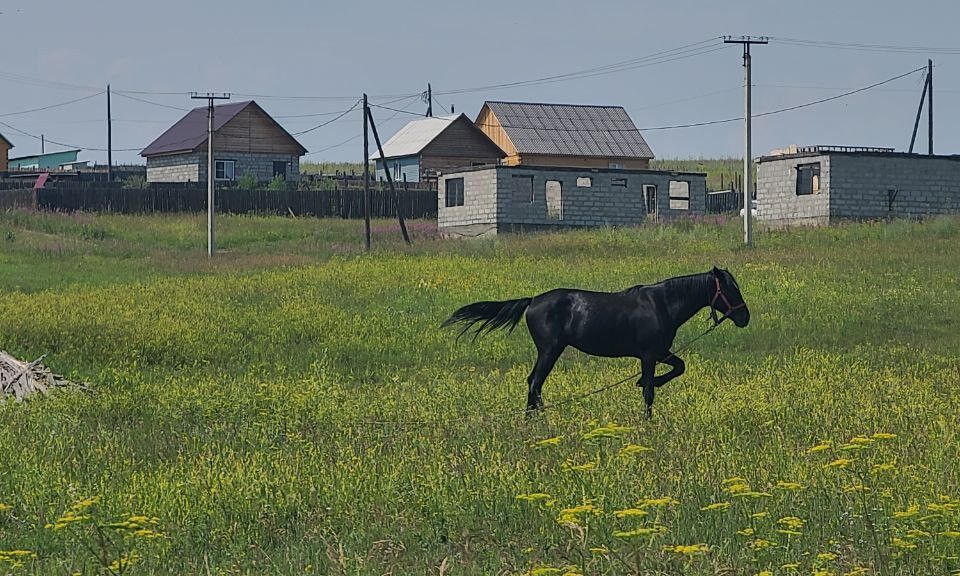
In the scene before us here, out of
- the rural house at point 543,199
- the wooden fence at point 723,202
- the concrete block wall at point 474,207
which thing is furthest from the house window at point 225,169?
the wooden fence at point 723,202

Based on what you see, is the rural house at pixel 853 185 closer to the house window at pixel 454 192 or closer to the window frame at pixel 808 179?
the window frame at pixel 808 179

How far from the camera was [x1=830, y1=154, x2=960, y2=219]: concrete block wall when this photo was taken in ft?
170

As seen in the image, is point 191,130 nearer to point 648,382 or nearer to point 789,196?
point 789,196

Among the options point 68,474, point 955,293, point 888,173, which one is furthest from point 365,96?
point 68,474

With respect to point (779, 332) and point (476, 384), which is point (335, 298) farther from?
point (476, 384)

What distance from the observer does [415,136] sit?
84.8m

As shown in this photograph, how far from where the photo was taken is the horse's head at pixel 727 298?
14.0 meters

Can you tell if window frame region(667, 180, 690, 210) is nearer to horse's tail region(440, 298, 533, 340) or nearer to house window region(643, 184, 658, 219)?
house window region(643, 184, 658, 219)

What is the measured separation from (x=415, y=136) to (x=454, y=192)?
81.3ft

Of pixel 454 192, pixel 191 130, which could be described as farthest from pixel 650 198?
pixel 191 130

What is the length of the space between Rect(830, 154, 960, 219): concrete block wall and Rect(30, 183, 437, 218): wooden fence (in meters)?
24.6

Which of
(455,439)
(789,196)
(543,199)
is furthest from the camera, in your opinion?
(543,199)

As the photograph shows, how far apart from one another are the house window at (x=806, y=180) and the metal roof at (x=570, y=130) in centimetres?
2457

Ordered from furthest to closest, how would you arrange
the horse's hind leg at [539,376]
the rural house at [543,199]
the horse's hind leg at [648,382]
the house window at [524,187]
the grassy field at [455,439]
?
1. the house window at [524,187]
2. the rural house at [543,199]
3. the horse's hind leg at [539,376]
4. the horse's hind leg at [648,382]
5. the grassy field at [455,439]
